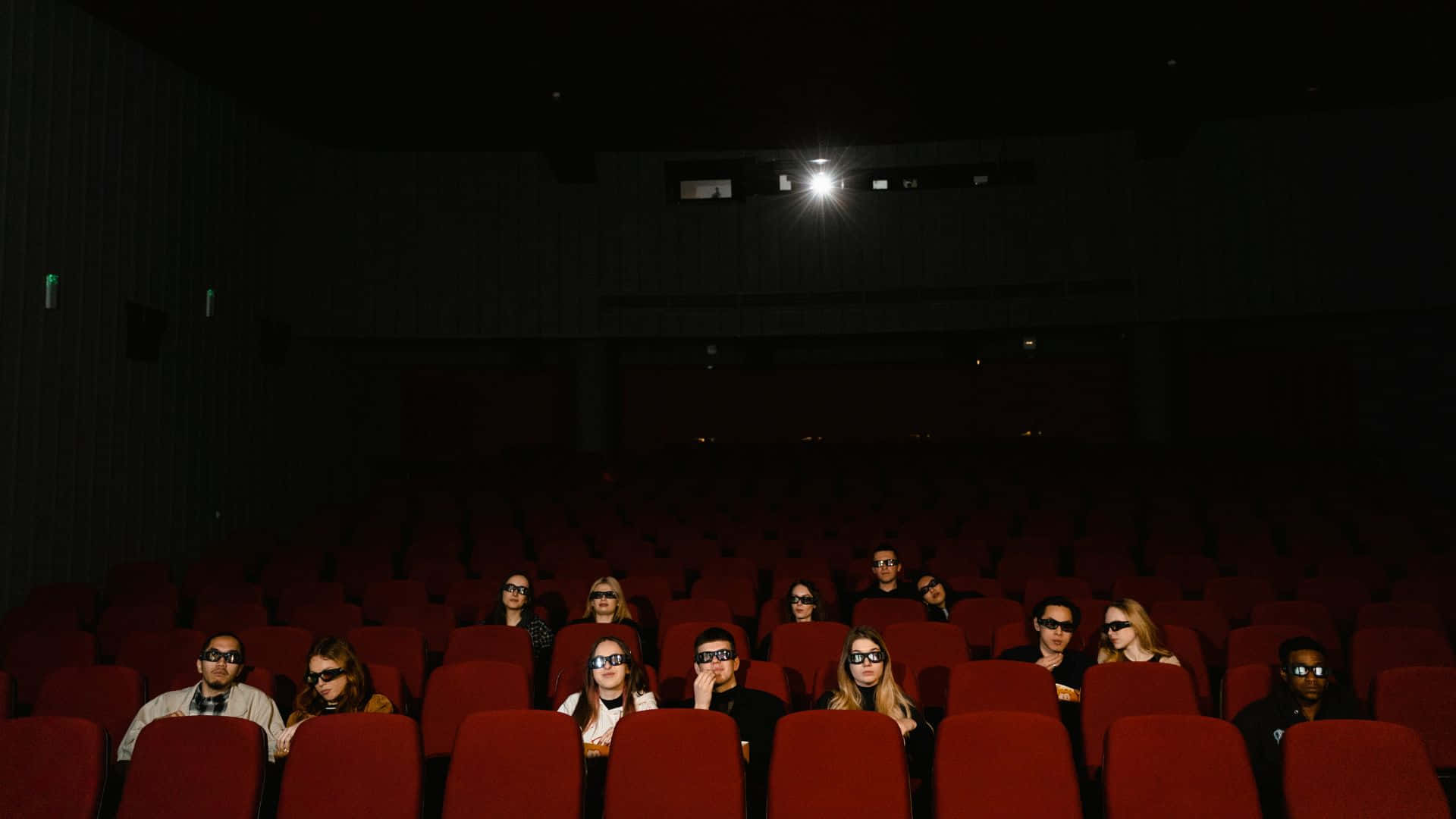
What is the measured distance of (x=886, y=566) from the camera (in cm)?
566

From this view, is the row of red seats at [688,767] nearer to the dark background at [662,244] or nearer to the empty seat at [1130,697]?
the empty seat at [1130,697]

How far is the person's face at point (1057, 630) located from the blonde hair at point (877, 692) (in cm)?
96

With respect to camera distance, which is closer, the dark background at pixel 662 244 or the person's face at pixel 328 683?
the person's face at pixel 328 683

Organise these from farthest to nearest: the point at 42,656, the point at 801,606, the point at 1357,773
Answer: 1. the point at 801,606
2. the point at 42,656
3. the point at 1357,773

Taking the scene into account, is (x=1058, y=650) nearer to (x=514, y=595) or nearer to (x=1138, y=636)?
(x=1138, y=636)

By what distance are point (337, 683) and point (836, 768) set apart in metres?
2.07

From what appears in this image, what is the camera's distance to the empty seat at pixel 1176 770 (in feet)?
9.57

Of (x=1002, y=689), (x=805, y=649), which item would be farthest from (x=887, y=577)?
(x=1002, y=689)

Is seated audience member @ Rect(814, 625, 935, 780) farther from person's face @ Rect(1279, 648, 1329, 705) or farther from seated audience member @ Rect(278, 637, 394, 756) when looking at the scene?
seated audience member @ Rect(278, 637, 394, 756)

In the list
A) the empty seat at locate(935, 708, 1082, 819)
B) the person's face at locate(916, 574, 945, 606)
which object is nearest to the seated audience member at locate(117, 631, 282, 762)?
the empty seat at locate(935, 708, 1082, 819)

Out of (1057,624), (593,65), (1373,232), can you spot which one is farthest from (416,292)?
(1373,232)

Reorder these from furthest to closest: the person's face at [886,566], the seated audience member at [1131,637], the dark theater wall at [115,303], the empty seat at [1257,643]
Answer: the dark theater wall at [115,303] → the person's face at [886,566] → the empty seat at [1257,643] → the seated audience member at [1131,637]

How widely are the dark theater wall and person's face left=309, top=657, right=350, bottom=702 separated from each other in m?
4.54

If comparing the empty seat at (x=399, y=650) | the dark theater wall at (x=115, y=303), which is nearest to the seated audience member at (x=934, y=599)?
the empty seat at (x=399, y=650)
